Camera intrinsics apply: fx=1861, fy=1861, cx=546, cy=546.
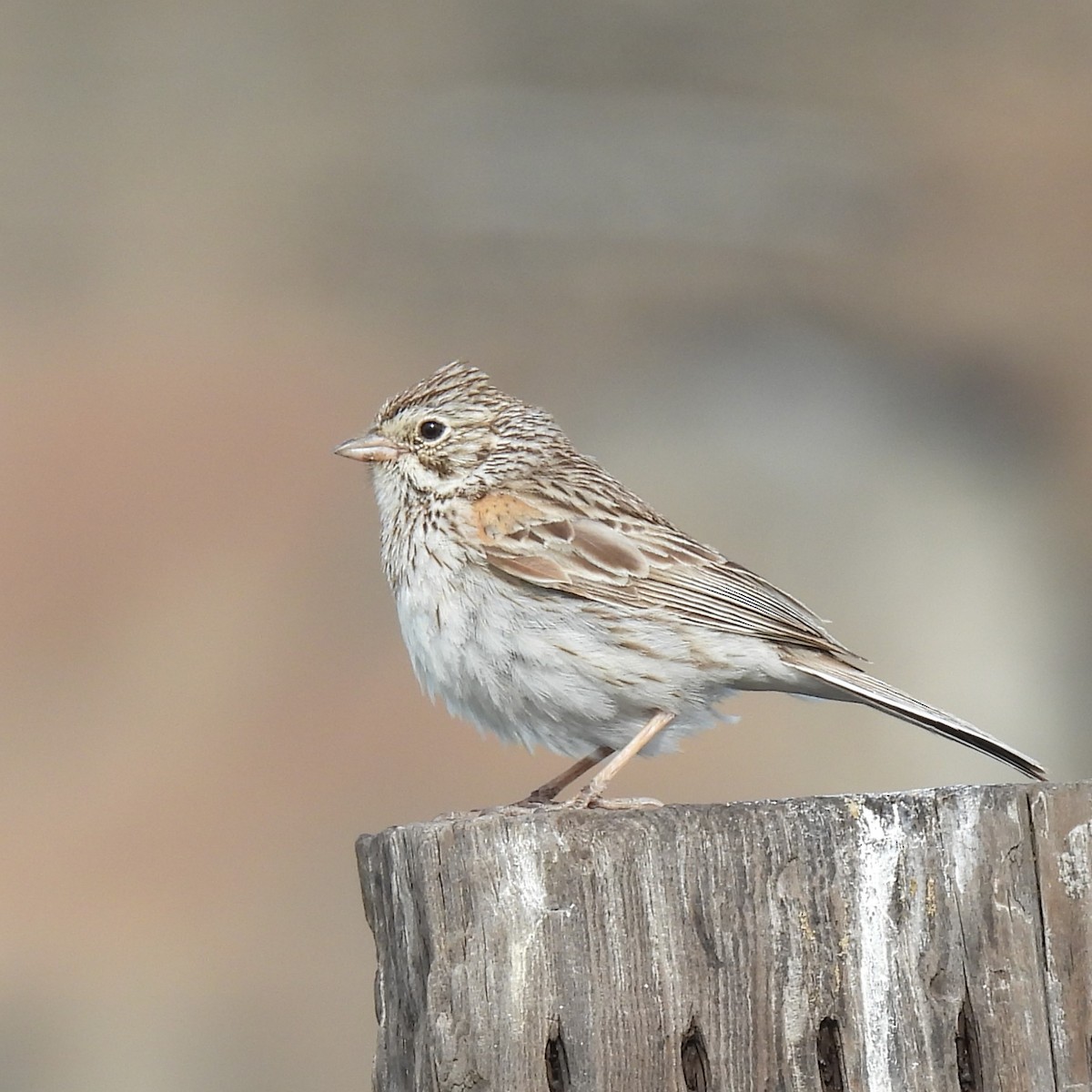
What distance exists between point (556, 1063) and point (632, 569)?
2454 mm

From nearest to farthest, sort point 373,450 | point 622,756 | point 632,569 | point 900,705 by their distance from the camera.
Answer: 1. point 900,705
2. point 622,756
3. point 632,569
4. point 373,450

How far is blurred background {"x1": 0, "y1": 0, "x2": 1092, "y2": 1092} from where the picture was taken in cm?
1146

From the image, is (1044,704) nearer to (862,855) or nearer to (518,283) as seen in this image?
(518,283)

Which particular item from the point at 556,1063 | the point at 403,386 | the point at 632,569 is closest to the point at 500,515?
the point at 632,569

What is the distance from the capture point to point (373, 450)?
648cm

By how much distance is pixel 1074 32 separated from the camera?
14586 millimetres

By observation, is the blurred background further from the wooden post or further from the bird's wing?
the wooden post

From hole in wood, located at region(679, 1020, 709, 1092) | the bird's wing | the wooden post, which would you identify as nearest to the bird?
the bird's wing

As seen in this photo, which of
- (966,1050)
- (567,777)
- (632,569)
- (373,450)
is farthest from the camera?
(373,450)

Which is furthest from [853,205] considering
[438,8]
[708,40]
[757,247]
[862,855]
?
[862,855]

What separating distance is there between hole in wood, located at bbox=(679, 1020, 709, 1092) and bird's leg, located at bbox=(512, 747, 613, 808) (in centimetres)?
231

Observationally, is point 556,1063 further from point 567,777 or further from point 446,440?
point 446,440

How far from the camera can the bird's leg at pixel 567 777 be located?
6.16 m

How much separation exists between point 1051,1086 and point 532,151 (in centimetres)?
1174
